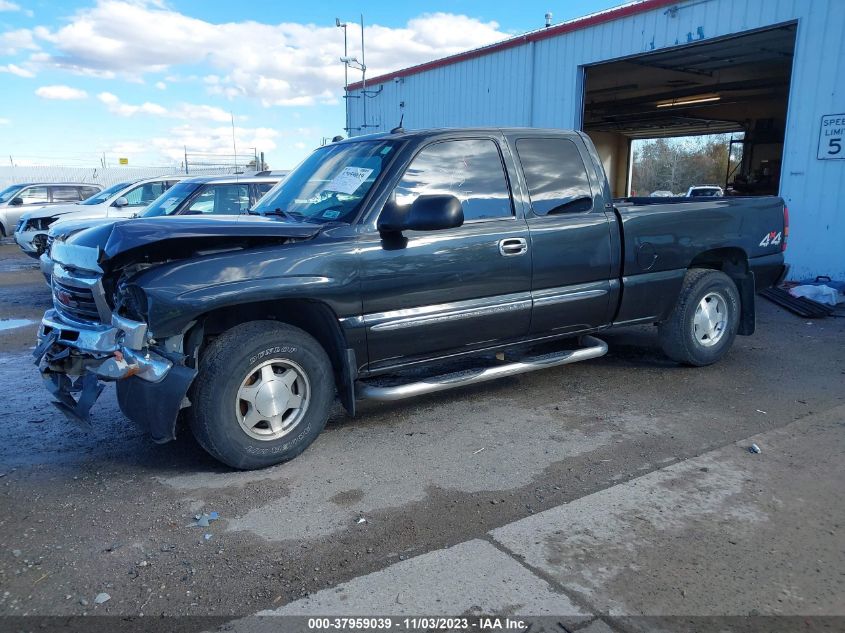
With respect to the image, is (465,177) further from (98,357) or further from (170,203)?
(170,203)

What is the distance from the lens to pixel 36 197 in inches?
783

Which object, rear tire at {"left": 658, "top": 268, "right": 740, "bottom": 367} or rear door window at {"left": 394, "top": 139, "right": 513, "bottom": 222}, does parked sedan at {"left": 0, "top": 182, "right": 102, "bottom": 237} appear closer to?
rear door window at {"left": 394, "top": 139, "right": 513, "bottom": 222}

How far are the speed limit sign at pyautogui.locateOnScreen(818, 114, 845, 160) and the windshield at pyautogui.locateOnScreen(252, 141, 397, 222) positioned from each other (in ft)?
27.2

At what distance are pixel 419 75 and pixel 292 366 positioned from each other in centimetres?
1687

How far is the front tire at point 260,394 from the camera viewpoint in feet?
12.0

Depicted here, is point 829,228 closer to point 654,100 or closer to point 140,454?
point 140,454

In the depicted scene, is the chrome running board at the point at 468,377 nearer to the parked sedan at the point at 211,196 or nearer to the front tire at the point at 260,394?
the front tire at the point at 260,394

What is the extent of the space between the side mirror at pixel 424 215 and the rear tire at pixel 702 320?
272 cm

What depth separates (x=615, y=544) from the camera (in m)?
3.06

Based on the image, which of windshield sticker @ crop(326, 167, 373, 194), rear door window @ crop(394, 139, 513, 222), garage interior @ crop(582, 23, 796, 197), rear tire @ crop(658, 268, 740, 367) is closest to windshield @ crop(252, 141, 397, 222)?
windshield sticker @ crop(326, 167, 373, 194)

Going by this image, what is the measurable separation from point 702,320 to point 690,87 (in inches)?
677

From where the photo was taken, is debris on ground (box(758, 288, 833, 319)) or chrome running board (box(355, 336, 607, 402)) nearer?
chrome running board (box(355, 336, 607, 402))

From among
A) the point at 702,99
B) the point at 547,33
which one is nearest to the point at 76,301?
the point at 547,33

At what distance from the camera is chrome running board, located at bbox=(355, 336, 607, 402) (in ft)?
13.6
